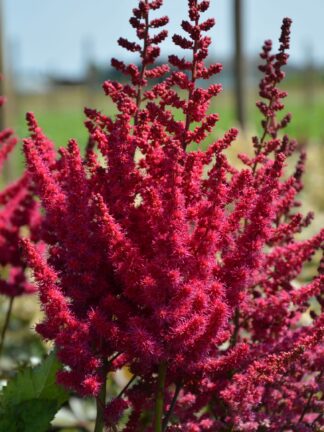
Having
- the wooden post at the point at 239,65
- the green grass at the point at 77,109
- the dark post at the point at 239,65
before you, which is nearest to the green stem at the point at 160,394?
the wooden post at the point at 239,65

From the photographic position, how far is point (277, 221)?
2520 millimetres

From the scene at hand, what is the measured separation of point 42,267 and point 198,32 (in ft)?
2.26

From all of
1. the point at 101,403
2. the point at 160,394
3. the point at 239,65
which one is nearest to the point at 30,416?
the point at 101,403

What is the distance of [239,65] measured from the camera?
1011 centimetres

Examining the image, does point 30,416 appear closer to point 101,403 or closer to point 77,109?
point 101,403

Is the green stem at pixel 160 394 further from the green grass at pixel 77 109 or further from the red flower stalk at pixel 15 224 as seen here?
the green grass at pixel 77 109

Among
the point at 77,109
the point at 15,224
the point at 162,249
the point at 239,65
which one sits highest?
the point at 77,109

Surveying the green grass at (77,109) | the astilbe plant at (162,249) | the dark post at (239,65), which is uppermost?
the green grass at (77,109)

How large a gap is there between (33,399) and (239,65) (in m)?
8.22

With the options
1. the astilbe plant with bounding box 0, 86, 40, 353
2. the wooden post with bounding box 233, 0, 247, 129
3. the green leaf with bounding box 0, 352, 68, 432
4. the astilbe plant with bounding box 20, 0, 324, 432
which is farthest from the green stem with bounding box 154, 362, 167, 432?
the wooden post with bounding box 233, 0, 247, 129

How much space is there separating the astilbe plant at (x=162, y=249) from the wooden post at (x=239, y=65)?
25.4ft

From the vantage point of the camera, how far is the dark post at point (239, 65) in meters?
9.73

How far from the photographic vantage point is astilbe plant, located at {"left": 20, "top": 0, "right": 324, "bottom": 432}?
189 cm

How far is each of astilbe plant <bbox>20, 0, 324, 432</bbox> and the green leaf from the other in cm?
24
